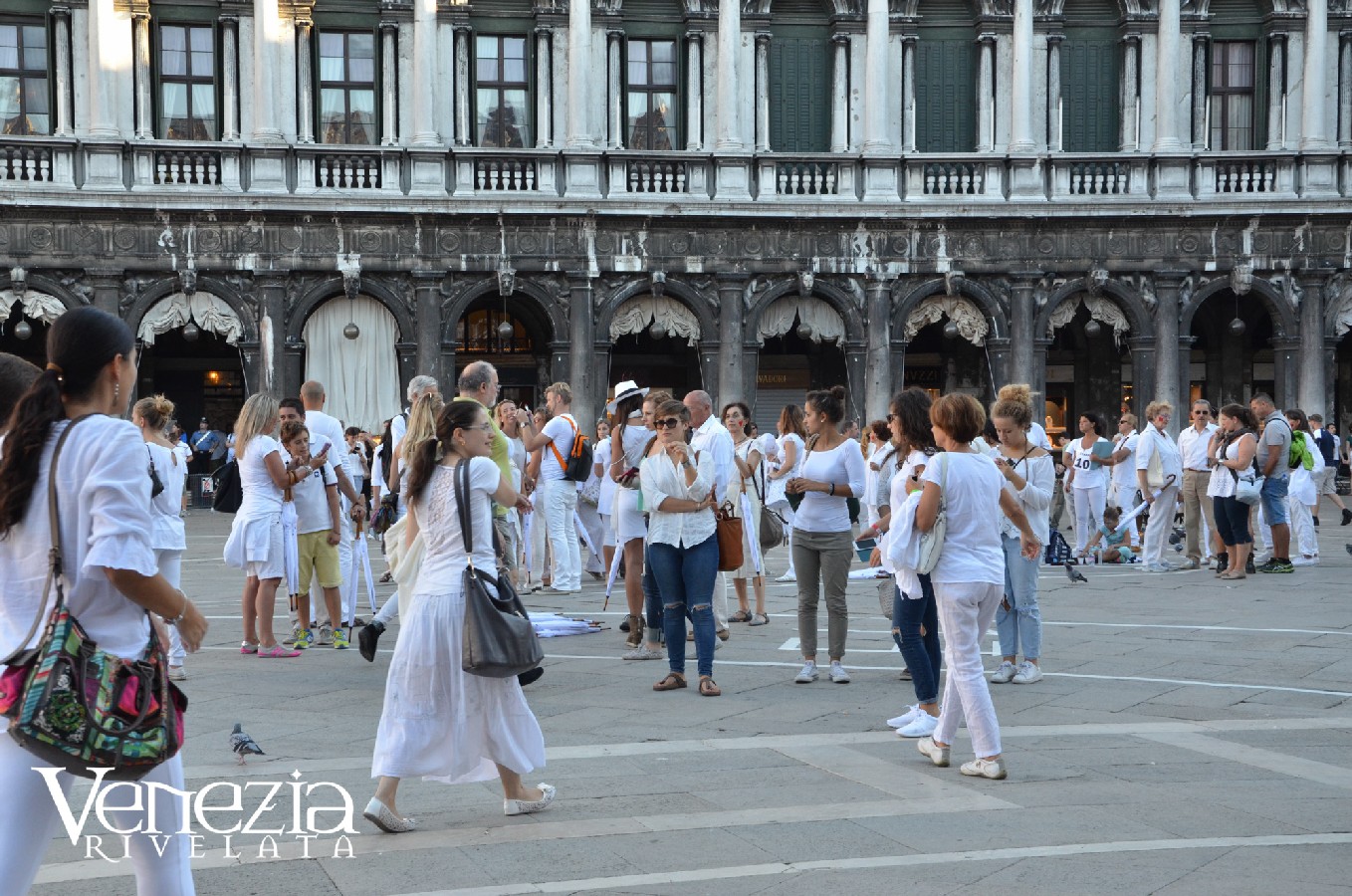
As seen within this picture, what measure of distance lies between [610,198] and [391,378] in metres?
5.01

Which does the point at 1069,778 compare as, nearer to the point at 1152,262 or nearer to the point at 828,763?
the point at 828,763

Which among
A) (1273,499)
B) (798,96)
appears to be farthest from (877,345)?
(1273,499)

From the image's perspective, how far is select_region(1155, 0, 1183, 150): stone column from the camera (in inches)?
1109

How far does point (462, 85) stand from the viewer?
90.3 ft

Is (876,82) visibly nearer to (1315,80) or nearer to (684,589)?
(1315,80)

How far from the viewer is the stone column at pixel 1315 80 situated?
28.1 metres

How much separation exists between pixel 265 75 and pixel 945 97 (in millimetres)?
12214

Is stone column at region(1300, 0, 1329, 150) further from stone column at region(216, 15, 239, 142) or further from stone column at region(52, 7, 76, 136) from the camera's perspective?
stone column at region(52, 7, 76, 136)

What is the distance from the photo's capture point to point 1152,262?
28.0m

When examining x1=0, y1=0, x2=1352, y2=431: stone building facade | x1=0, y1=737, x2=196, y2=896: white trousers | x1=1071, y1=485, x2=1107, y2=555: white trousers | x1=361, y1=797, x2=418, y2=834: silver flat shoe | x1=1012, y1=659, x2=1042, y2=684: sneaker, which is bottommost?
x1=1012, y1=659, x2=1042, y2=684: sneaker

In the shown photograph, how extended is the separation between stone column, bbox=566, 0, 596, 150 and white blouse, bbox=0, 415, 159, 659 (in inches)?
937

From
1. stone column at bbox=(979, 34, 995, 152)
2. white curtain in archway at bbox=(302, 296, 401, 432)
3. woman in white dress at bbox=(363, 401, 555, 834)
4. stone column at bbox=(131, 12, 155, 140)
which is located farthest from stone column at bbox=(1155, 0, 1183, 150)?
woman in white dress at bbox=(363, 401, 555, 834)

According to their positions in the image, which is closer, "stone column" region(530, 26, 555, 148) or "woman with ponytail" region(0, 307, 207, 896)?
"woman with ponytail" region(0, 307, 207, 896)

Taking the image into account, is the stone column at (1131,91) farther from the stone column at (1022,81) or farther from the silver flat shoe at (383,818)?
the silver flat shoe at (383,818)
